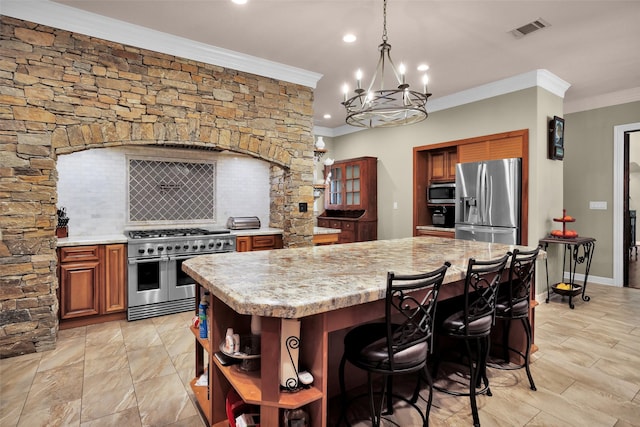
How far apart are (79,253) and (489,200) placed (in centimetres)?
472

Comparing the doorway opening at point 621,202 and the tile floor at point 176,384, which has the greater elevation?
the doorway opening at point 621,202

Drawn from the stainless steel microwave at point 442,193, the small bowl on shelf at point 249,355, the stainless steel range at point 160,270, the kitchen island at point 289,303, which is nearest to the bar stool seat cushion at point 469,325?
the kitchen island at point 289,303

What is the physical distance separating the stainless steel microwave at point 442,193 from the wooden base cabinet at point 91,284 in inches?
172

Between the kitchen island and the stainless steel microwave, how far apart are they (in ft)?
10.2

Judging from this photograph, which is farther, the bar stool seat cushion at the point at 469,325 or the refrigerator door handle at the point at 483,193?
the refrigerator door handle at the point at 483,193

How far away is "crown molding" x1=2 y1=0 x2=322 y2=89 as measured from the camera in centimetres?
280

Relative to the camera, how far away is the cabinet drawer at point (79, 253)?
10.8 ft

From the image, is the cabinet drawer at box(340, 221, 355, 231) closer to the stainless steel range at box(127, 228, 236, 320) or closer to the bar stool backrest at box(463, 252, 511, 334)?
the stainless steel range at box(127, 228, 236, 320)

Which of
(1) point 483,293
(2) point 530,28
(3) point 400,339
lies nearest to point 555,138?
(2) point 530,28

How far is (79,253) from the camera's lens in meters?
3.38

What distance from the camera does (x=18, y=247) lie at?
9.17 feet

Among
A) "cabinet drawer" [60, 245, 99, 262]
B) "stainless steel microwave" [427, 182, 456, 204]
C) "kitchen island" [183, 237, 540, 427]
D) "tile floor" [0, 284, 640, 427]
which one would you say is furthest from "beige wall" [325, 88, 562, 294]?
"cabinet drawer" [60, 245, 99, 262]

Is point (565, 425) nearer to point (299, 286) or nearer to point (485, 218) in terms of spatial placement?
point (299, 286)

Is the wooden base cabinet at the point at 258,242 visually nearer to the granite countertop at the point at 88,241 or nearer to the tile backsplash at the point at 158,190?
the tile backsplash at the point at 158,190
